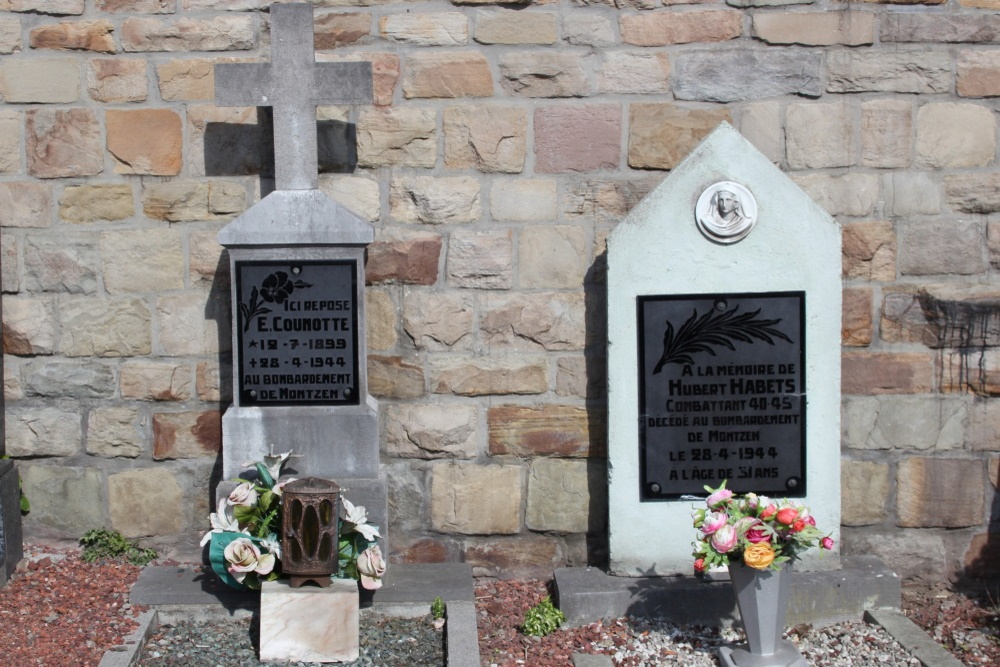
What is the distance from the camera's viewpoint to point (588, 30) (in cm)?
509

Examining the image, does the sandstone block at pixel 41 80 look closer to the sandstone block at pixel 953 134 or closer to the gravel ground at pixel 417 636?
the gravel ground at pixel 417 636

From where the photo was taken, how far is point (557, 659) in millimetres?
4387

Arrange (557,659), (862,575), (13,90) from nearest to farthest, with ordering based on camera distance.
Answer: (557,659), (862,575), (13,90)

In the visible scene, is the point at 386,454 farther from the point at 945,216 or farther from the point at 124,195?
the point at 945,216

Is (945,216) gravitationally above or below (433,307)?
above

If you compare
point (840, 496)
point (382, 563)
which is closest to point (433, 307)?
point (382, 563)

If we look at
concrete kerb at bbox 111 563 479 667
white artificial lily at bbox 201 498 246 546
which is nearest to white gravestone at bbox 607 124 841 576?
concrete kerb at bbox 111 563 479 667

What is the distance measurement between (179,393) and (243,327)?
0.62 meters

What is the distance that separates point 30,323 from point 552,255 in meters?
2.49

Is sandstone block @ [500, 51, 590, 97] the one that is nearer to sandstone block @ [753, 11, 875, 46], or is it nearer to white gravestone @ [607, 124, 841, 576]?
white gravestone @ [607, 124, 841, 576]

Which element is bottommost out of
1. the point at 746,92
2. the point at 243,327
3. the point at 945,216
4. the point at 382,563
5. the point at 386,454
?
the point at 382,563

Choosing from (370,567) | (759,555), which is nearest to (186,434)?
(370,567)

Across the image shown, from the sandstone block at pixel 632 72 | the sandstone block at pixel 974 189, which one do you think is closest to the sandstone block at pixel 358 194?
the sandstone block at pixel 632 72

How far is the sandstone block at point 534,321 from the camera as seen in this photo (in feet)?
16.9
